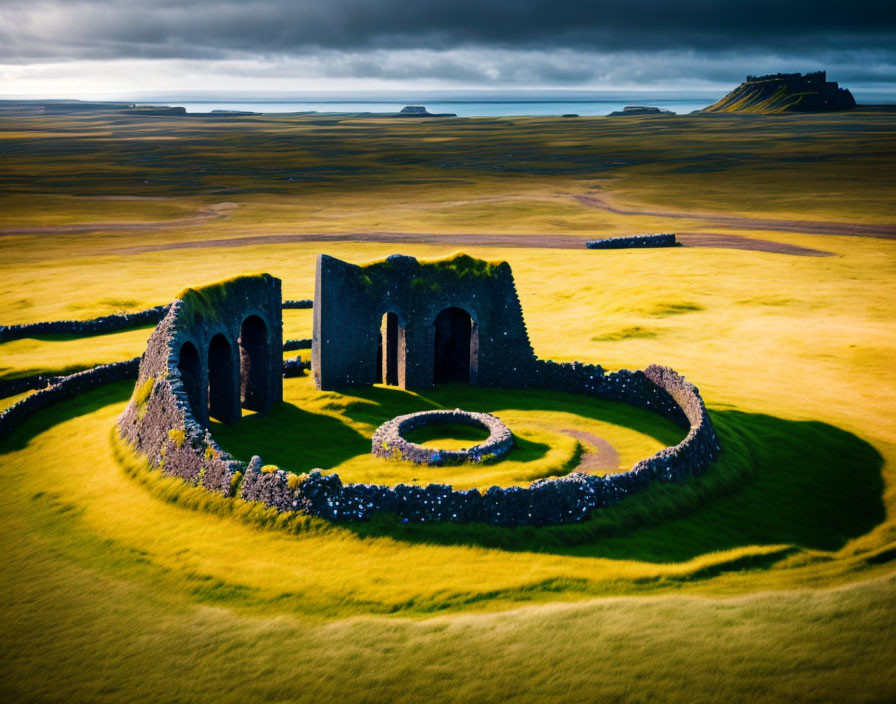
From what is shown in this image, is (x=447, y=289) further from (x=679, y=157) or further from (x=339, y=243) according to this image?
(x=679, y=157)

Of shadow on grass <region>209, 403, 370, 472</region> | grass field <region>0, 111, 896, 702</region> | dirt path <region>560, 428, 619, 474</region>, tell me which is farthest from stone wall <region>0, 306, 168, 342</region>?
dirt path <region>560, 428, 619, 474</region>

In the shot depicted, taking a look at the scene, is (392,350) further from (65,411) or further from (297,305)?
(297,305)

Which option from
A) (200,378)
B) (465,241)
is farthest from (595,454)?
(465,241)

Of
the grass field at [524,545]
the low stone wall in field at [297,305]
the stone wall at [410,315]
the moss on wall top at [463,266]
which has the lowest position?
the grass field at [524,545]

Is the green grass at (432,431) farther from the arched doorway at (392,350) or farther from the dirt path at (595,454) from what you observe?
the arched doorway at (392,350)

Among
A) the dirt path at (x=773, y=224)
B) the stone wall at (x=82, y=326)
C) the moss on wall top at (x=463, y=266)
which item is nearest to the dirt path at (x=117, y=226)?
the stone wall at (x=82, y=326)

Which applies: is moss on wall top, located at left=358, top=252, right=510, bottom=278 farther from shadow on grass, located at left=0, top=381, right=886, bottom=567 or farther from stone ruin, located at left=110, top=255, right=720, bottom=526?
shadow on grass, located at left=0, top=381, right=886, bottom=567
